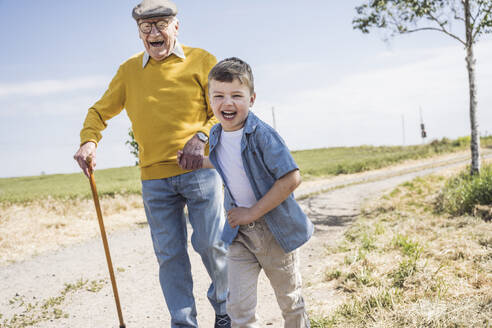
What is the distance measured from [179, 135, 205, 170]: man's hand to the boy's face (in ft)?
1.96

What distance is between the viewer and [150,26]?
3.33 meters

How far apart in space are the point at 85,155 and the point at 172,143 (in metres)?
0.70

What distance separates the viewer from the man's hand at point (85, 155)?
10.8ft

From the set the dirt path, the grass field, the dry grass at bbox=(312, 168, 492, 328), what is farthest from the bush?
the grass field

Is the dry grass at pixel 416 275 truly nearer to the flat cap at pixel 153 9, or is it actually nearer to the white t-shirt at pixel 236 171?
the white t-shirt at pixel 236 171

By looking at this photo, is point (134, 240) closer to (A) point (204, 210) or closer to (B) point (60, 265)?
(B) point (60, 265)

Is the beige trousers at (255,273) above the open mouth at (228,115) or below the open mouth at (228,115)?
below

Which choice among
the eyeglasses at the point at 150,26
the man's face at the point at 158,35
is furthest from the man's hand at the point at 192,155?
the eyeglasses at the point at 150,26

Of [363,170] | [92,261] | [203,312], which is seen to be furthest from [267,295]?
[363,170]

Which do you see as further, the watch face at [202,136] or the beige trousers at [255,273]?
the watch face at [202,136]

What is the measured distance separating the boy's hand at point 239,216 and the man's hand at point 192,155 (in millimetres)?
644

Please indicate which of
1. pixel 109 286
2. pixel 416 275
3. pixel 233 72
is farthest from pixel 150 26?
pixel 109 286

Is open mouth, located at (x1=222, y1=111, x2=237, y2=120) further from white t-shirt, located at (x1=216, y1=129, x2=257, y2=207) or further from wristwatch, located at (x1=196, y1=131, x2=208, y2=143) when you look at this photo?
wristwatch, located at (x1=196, y1=131, x2=208, y2=143)

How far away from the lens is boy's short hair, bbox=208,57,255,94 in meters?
2.45
